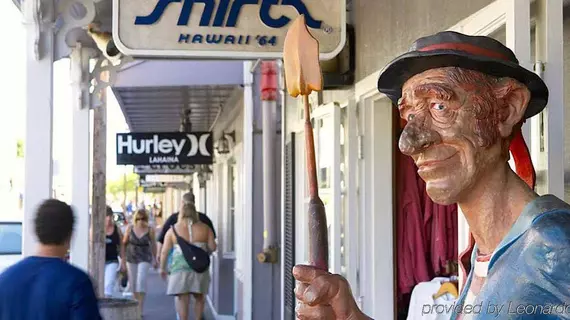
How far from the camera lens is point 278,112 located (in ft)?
30.0

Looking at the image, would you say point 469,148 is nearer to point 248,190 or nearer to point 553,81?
point 553,81

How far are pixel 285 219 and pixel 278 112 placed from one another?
5.73ft

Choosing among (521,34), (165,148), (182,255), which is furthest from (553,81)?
(165,148)

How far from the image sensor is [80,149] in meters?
6.89

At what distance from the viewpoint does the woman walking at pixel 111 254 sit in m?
10.9

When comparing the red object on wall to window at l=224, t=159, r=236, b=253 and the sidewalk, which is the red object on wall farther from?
the sidewalk

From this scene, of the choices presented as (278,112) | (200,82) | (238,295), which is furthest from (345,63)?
(238,295)


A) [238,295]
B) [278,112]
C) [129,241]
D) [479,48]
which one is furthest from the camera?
[129,241]

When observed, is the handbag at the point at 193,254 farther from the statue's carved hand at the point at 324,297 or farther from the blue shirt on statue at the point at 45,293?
the statue's carved hand at the point at 324,297

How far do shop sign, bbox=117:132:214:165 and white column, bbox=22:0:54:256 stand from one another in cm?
940

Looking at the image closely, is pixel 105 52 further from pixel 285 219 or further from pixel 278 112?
pixel 278 112

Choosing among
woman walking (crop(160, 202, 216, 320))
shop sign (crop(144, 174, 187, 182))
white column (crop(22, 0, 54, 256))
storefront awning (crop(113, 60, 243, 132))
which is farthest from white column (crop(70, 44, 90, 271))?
shop sign (crop(144, 174, 187, 182))

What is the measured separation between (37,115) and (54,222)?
1429 mm

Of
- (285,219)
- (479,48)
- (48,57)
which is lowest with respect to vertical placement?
(285,219)
